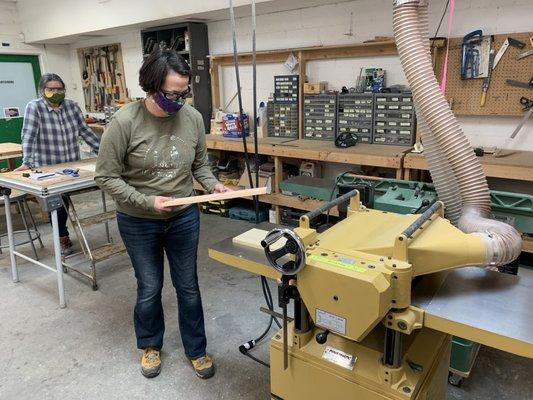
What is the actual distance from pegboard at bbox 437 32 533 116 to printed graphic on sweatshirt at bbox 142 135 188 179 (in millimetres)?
2263

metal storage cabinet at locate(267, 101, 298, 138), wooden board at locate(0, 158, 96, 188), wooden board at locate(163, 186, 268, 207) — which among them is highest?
metal storage cabinet at locate(267, 101, 298, 138)

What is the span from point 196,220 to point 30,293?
1.75 metres

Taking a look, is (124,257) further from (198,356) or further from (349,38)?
(349,38)

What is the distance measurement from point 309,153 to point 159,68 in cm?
194

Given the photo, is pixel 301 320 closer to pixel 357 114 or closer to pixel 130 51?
pixel 357 114

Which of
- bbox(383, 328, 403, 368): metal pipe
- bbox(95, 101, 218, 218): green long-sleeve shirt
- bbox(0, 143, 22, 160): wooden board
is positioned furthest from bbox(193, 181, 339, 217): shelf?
bbox(383, 328, 403, 368): metal pipe

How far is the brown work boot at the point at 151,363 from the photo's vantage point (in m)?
1.98

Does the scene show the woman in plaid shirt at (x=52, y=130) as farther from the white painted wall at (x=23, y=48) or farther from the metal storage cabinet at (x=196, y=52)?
the white painted wall at (x=23, y=48)

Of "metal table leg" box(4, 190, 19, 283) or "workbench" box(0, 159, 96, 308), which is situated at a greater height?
"workbench" box(0, 159, 96, 308)

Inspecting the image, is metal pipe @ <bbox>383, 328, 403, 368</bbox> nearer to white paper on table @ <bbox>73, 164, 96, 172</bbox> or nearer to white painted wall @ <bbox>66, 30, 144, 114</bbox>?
white paper on table @ <bbox>73, 164, 96, 172</bbox>

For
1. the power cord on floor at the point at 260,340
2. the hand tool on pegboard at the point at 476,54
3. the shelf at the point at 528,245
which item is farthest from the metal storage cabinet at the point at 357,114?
the power cord on floor at the point at 260,340

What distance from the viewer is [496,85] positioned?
289 cm

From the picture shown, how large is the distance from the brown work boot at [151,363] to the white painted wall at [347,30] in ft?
9.02

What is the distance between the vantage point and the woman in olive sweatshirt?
5.26 ft
